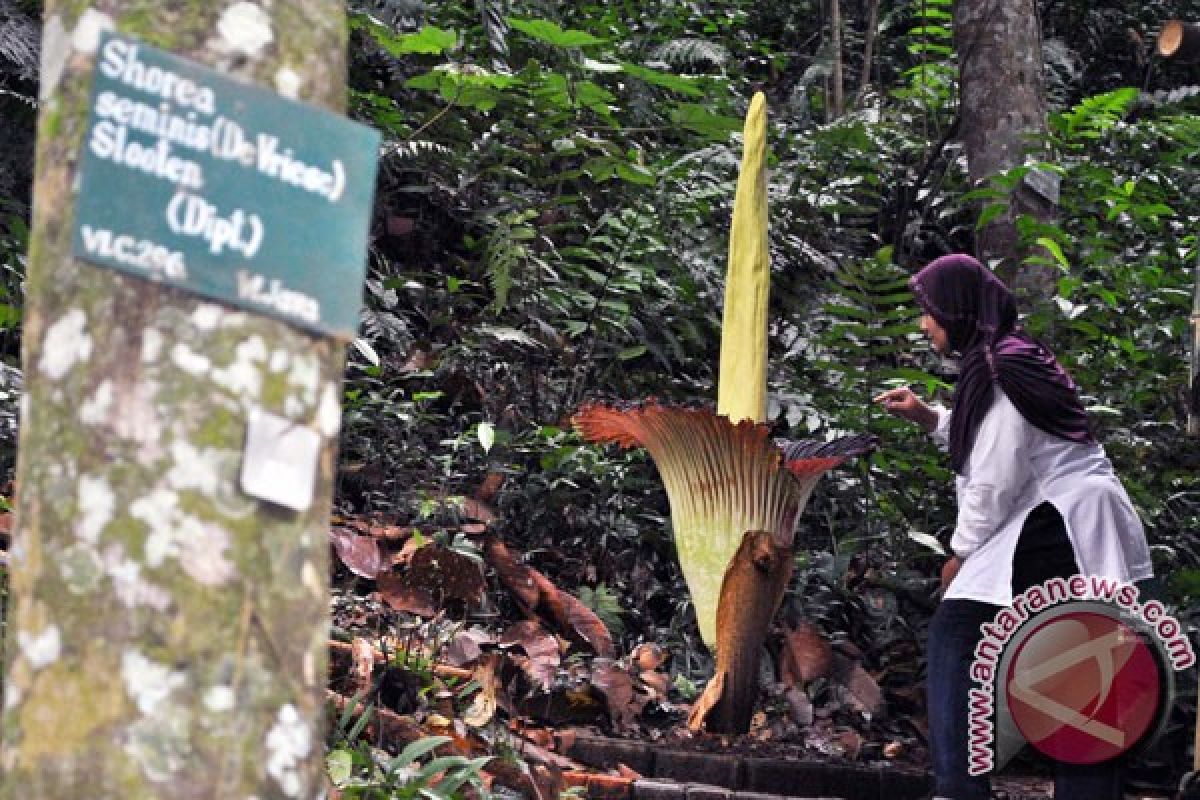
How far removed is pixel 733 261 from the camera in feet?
14.7

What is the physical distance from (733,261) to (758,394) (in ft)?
1.35

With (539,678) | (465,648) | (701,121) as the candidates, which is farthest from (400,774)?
(701,121)

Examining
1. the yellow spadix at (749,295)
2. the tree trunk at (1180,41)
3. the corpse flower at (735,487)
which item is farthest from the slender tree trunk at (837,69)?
the tree trunk at (1180,41)

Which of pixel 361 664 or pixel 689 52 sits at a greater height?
pixel 689 52

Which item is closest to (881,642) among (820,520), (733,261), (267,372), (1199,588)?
(820,520)

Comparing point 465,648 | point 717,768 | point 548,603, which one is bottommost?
point 717,768

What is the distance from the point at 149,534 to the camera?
1328mm

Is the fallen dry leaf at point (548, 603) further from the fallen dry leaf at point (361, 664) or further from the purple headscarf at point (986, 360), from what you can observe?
the purple headscarf at point (986, 360)

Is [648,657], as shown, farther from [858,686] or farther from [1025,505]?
[1025,505]

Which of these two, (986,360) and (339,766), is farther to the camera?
(986,360)

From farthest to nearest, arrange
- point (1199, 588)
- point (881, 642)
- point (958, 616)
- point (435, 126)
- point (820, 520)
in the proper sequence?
point (435, 126), point (820, 520), point (881, 642), point (1199, 588), point (958, 616)

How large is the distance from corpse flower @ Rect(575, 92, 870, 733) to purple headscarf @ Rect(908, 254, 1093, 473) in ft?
1.38

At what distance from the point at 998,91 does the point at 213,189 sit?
5.82m

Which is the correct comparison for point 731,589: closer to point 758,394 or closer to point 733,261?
point 758,394
